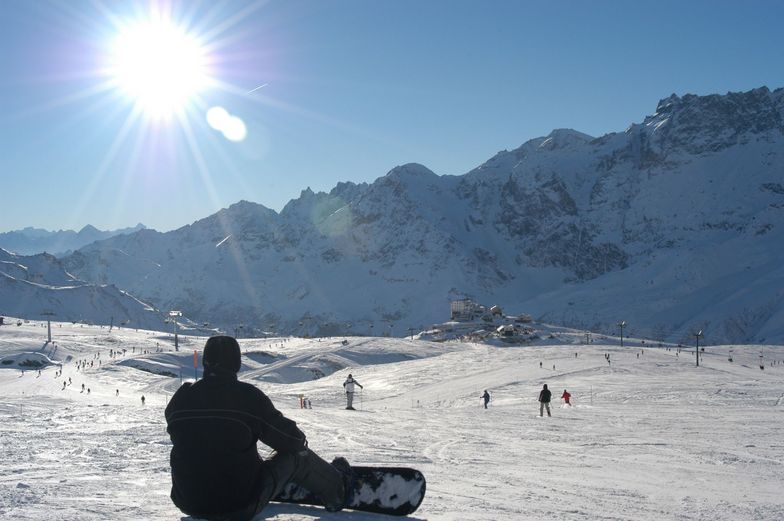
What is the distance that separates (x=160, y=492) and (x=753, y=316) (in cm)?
20758

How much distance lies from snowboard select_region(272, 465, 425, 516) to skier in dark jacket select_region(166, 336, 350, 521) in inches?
28.0

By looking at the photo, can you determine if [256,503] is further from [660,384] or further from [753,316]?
[753,316]

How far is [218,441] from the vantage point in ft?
16.5

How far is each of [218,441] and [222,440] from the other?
0.09 ft

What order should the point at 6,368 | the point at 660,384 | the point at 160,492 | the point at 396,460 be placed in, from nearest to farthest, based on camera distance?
the point at 160,492
the point at 396,460
the point at 660,384
the point at 6,368

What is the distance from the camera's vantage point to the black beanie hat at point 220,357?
5293 millimetres

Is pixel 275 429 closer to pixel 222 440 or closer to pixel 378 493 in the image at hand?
pixel 222 440

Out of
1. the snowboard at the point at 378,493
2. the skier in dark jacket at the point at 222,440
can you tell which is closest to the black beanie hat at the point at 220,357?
the skier in dark jacket at the point at 222,440

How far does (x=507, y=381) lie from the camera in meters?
46.9

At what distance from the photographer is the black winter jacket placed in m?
5.05

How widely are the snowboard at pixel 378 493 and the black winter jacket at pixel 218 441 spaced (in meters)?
0.94

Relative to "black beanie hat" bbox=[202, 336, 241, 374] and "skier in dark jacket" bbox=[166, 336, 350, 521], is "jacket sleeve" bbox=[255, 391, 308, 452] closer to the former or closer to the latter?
"skier in dark jacket" bbox=[166, 336, 350, 521]

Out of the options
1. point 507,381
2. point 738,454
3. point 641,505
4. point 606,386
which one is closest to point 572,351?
point 507,381

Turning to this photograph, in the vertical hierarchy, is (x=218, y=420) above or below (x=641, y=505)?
above
